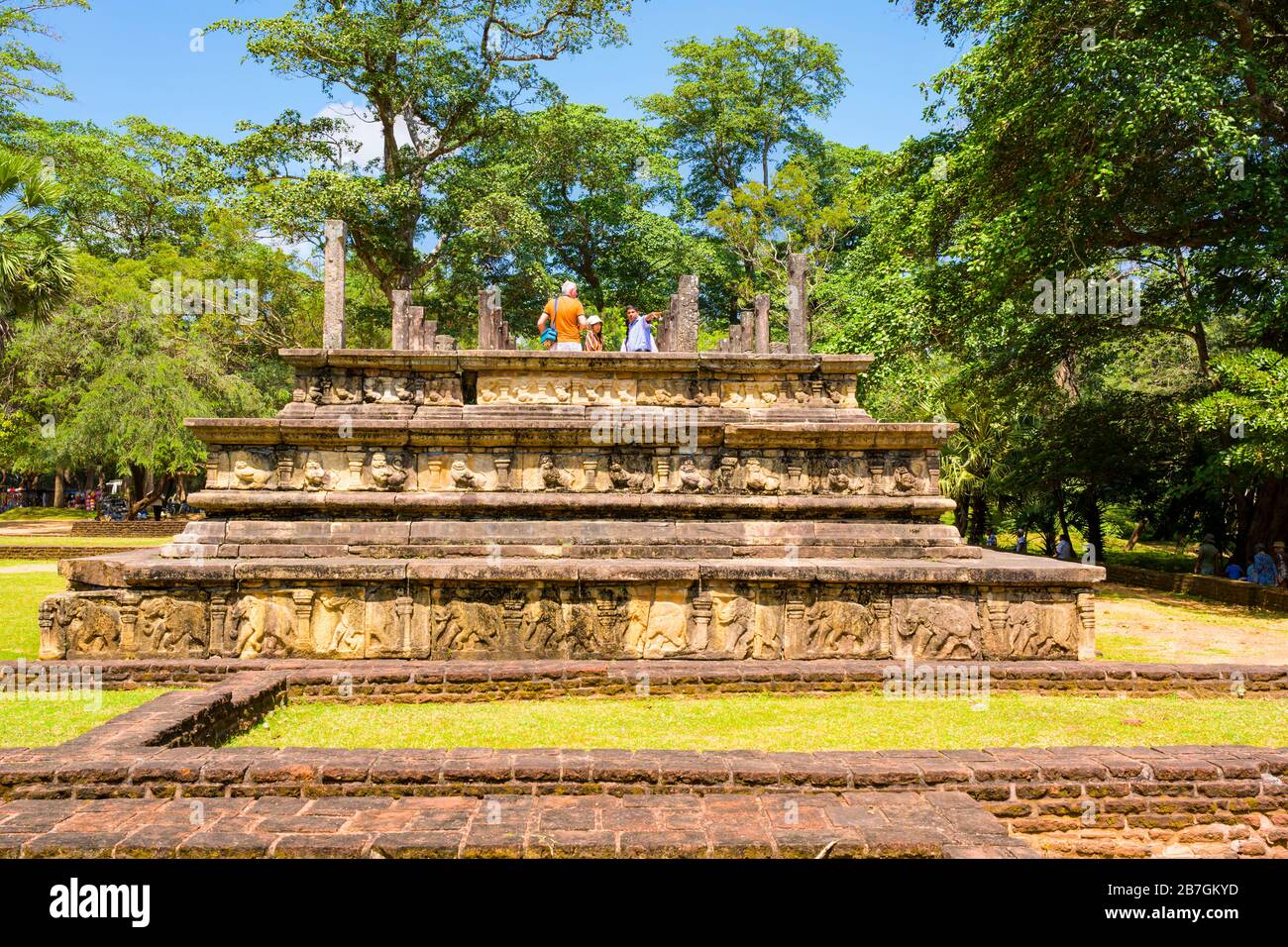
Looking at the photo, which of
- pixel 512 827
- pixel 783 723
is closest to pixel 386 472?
pixel 783 723

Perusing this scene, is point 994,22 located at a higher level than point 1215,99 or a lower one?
higher

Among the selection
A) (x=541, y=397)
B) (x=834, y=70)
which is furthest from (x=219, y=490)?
(x=834, y=70)

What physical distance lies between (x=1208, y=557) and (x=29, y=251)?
Result: 24.4 metres

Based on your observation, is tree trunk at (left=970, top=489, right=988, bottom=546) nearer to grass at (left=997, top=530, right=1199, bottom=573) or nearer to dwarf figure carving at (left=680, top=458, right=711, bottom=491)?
grass at (left=997, top=530, right=1199, bottom=573)

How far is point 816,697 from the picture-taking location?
708cm

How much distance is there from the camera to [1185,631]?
10.8m

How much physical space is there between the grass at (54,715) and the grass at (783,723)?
1161 millimetres

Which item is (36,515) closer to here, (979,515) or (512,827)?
(979,515)

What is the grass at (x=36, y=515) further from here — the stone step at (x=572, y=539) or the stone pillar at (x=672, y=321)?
the stone step at (x=572, y=539)

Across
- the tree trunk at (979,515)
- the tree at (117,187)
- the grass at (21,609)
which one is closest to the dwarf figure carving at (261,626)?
the grass at (21,609)

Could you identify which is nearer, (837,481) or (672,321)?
(837,481)

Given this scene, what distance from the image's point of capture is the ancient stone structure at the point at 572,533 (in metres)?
7.74

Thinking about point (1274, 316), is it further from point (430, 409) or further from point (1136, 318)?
point (430, 409)
